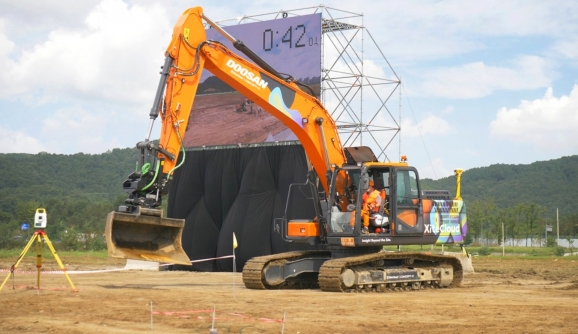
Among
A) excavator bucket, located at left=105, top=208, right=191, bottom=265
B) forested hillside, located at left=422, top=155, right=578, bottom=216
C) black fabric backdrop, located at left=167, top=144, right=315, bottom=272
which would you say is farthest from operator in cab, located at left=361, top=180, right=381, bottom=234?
forested hillside, located at left=422, top=155, right=578, bottom=216

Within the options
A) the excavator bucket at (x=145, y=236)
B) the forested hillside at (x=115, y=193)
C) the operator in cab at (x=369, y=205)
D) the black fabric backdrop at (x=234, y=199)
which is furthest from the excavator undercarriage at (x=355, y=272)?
the forested hillside at (x=115, y=193)

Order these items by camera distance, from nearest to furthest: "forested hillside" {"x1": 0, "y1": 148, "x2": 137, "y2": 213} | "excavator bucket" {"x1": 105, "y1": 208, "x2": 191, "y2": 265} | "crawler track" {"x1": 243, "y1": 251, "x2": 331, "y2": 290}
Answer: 1. "excavator bucket" {"x1": 105, "y1": 208, "x2": 191, "y2": 265}
2. "crawler track" {"x1": 243, "y1": 251, "x2": 331, "y2": 290}
3. "forested hillside" {"x1": 0, "y1": 148, "x2": 137, "y2": 213}

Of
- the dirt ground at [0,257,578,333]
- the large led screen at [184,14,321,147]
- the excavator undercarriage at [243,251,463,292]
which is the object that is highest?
the large led screen at [184,14,321,147]

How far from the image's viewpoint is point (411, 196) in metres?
16.5

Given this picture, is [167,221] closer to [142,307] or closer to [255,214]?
[142,307]

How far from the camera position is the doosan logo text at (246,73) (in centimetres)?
1598

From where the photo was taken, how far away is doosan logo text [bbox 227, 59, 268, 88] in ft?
52.4

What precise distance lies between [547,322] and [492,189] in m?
95.2

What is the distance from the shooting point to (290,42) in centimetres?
2544

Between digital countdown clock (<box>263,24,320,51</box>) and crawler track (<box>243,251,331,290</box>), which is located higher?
digital countdown clock (<box>263,24,320,51</box>)

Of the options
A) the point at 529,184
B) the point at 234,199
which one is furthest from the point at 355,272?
the point at 529,184

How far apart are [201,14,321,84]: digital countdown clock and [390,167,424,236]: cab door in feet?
28.9

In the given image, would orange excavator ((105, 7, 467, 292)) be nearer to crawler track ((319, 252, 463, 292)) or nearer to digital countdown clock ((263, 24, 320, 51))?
crawler track ((319, 252, 463, 292))

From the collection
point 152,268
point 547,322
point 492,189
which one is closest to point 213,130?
point 152,268
